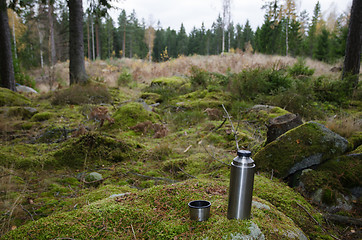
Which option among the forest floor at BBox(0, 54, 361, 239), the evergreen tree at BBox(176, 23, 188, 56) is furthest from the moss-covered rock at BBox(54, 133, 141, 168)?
the evergreen tree at BBox(176, 23, 188, 56)

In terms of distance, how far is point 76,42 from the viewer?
9086mm

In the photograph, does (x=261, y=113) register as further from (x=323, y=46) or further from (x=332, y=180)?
(x=323, y=46)

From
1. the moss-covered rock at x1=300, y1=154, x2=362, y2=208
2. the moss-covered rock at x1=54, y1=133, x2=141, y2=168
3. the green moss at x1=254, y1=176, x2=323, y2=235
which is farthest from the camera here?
the moss-covered rock at x1=54, y1=133, x2=141, y2=168

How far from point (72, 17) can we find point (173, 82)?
5.01 m

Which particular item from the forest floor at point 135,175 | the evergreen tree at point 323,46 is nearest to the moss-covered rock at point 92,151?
the forest floor at point 135,175

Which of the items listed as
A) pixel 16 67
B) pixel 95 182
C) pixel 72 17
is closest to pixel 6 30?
pixel 72 17

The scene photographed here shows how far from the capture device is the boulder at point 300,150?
273cm

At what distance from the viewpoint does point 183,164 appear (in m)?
3.48

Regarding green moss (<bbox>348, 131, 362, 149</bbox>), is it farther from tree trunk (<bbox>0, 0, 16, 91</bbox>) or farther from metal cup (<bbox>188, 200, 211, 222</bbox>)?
tree trunk (<bbox>0, 0, 16, 91</bbox>)

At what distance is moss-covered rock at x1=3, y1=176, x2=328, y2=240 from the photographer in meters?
1.32

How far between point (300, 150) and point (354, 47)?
720cm

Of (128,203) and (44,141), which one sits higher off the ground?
(128,203)

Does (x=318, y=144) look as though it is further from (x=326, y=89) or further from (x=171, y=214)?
(x=326, y=89)

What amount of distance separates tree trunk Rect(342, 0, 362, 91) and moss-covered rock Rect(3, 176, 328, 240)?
24.8ft
